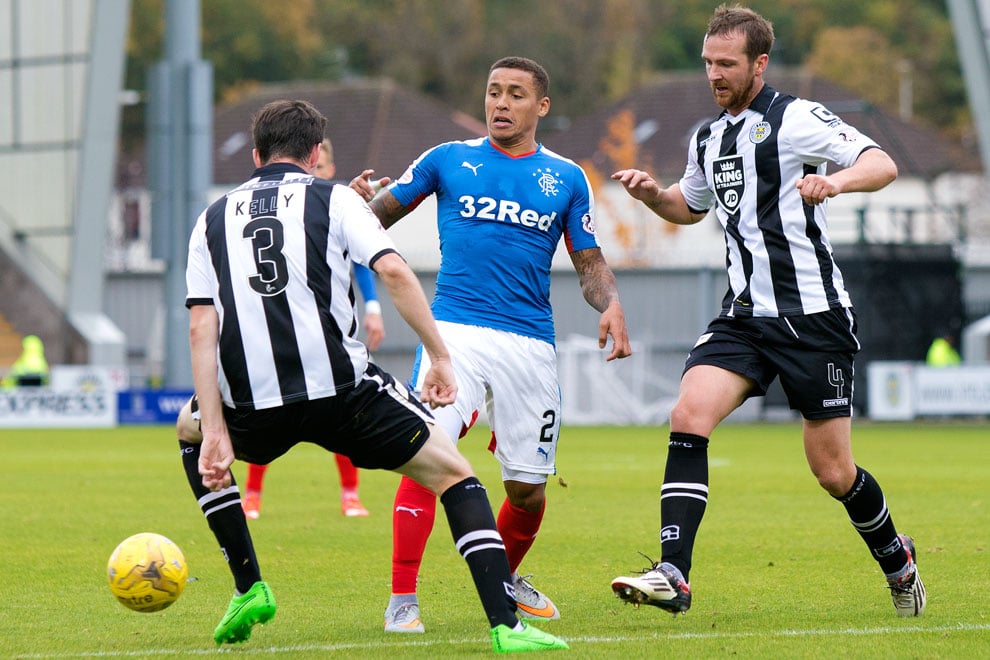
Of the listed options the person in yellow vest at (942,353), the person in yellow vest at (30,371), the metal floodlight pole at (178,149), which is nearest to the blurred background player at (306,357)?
the metal floodlight pole at (178,149)

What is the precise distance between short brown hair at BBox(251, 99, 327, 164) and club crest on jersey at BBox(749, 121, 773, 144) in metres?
1.79

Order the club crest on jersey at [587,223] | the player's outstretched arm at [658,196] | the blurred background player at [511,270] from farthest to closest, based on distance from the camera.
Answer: the club crest on jersey at [587,223], the blurred background player at [511,270], the player's outstretched arm at [658,196]

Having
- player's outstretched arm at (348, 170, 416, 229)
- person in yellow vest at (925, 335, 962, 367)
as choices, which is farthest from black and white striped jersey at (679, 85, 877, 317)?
person in yellow vest at (925, 335, 962, 367)

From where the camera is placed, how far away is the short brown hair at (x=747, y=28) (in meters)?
6.36

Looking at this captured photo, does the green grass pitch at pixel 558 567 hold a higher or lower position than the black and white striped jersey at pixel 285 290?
lower

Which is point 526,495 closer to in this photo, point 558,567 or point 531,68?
point 558,567

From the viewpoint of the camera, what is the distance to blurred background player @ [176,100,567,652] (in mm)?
5574

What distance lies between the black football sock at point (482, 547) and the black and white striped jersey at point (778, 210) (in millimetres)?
1492

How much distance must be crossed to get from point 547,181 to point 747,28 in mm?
1085

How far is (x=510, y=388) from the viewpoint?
6629mm

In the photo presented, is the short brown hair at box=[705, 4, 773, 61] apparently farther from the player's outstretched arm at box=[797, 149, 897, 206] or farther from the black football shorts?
the black football shorts

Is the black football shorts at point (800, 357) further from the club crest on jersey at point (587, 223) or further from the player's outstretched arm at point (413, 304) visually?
the player's outstretched arm at point (413, 304)

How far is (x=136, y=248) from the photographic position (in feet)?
210

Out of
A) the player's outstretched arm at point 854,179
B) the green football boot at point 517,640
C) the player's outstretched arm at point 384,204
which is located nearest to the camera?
the green football boot at point 517,640
